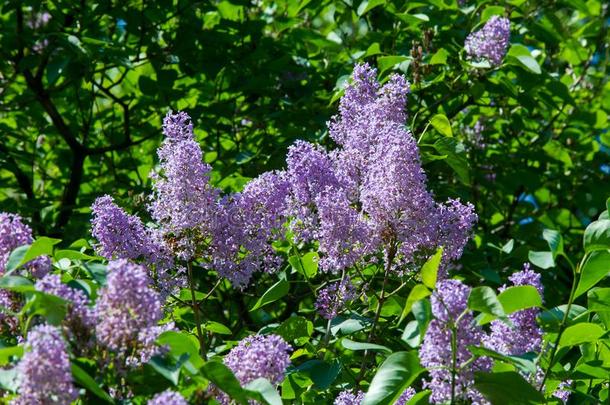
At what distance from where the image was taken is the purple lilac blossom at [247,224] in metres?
2.43

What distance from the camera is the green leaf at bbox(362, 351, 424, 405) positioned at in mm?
1851

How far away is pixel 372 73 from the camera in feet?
9.04

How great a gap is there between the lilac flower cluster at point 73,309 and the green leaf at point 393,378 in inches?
21.8

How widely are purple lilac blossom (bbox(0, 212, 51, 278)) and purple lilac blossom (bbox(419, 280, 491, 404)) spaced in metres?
0.79

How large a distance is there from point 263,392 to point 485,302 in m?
0.44

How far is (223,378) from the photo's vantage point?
178 cm

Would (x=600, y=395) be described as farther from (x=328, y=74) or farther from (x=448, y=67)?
(x=328, y=74)

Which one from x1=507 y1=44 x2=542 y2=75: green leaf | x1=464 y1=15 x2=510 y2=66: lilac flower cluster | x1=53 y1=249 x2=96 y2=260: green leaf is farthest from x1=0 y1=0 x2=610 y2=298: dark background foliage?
x1=53 y1=249 x2=96 y2=260: green leaf

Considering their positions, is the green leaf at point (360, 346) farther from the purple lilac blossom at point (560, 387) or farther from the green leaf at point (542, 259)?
the green leaf at point (542, 259)

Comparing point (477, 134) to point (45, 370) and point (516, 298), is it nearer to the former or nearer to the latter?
point (516, 298)

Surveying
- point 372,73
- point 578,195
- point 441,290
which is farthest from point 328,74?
point 441,290

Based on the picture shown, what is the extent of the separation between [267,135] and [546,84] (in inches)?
49.2

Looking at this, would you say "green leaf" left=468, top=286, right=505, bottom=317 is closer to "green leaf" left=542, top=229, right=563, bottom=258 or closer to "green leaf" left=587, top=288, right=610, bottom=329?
"green leaf" left=542, top=229, right=563, bottom=258

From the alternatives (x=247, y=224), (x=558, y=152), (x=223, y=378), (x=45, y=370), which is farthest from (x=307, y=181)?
(x=558, y=152)
